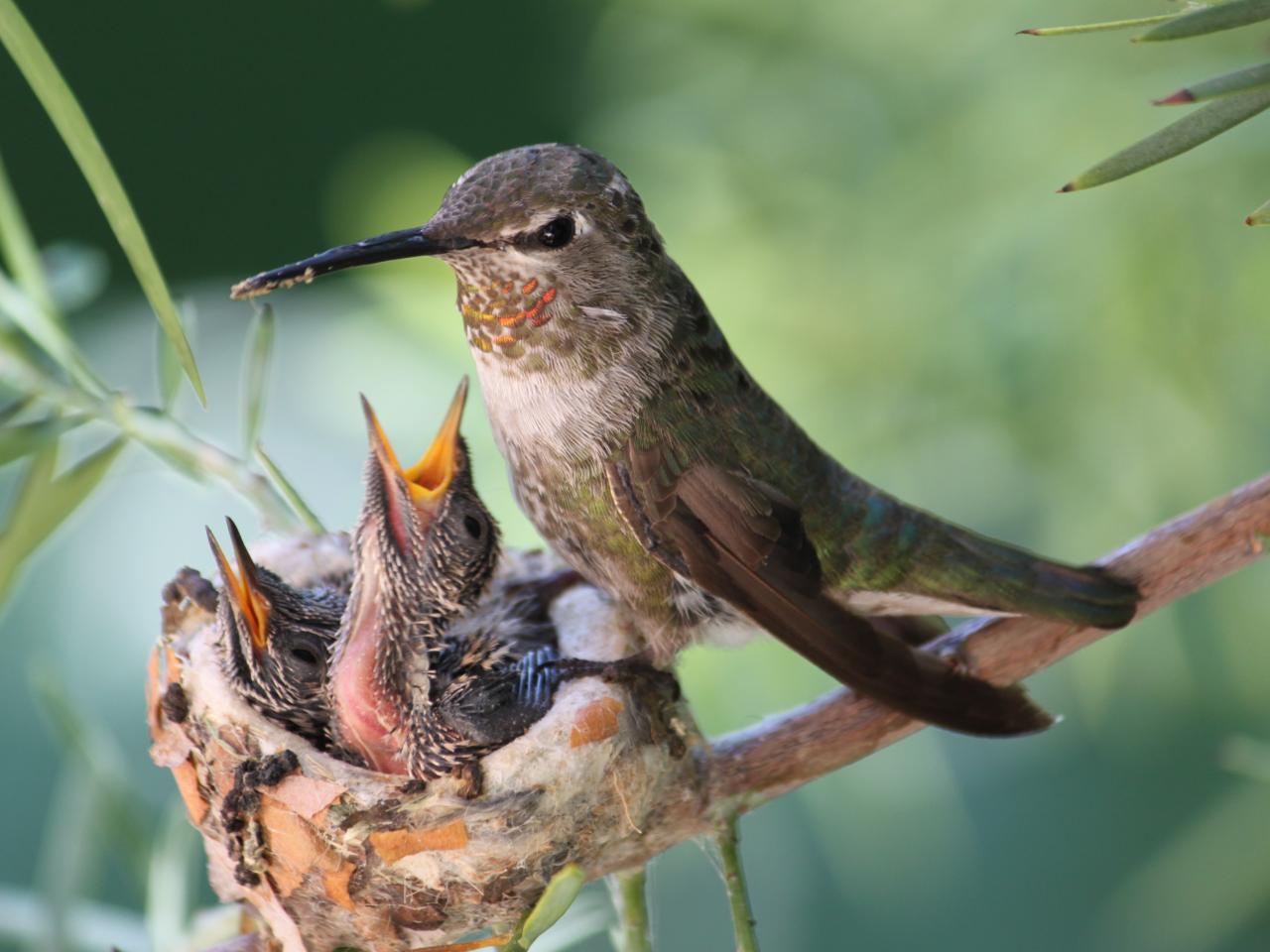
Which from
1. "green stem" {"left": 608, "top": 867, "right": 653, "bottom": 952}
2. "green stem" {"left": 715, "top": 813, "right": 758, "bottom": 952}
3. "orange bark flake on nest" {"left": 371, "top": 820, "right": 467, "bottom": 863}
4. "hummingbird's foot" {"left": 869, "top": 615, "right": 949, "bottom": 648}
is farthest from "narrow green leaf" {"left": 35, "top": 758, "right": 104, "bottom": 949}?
"hummingbird's foot" {"left": 869, "top": 615, "right": 949, "bottom": 648}

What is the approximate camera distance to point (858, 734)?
3.78ft

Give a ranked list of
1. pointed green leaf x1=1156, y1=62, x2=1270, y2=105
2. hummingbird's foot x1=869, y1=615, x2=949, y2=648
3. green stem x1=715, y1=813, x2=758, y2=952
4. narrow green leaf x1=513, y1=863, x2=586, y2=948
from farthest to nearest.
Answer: hummingbird's foot x1=869, y1=615, x2=949, y2=648 → green stem x1=715, y1=813, x2=758, y2=952 → narrow green leaf x1=513, y1=863, x2=586, y2=948 → pointed green leaf x1=1156, y1=62, x2=1270, y2=105

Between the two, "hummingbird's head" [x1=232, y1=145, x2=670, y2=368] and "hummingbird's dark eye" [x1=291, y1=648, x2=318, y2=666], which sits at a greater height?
"hummingbird's head" [x1=232, y1=145, x2=670, y2=368]

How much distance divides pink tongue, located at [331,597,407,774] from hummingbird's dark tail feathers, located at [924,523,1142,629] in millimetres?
584

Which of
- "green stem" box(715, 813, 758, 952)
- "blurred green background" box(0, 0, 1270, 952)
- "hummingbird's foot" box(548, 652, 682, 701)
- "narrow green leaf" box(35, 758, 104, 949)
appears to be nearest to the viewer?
"green stem" box(715, 813, 758, 952)

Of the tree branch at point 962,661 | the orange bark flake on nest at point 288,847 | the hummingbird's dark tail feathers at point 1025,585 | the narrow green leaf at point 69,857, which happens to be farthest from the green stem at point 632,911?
the narrow green leaf at point 69,857

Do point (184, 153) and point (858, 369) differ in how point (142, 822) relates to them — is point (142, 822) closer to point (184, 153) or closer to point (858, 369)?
point (858, 369)

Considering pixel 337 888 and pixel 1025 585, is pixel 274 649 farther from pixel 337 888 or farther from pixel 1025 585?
pixel 1025 585

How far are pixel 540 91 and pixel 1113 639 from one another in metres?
1.52

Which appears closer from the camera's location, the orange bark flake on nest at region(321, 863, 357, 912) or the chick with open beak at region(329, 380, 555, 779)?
the orange bark flake on nest at region(321, 863, 357, 912)

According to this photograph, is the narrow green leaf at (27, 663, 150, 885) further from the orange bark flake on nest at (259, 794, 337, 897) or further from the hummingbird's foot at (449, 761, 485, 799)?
the hummingbird's foot at (449, 761, 485, 799)

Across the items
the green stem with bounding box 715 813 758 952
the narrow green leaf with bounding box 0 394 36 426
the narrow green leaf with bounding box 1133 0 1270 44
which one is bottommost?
the green stem with bounding box 715 813 758 952

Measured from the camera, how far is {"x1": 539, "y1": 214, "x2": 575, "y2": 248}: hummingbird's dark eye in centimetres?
119

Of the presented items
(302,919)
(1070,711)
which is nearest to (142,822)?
(302,919)
